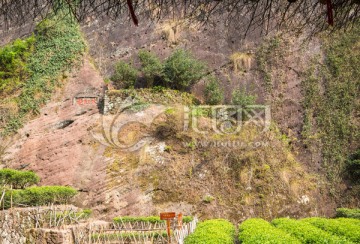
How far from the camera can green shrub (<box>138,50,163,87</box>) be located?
22.1 meters

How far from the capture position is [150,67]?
72.5ft

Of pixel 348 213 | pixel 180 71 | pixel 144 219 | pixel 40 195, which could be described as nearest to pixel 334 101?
pixel 348 213

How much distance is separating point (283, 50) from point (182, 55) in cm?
758

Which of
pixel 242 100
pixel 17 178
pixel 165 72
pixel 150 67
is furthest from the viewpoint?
pixel 150 67

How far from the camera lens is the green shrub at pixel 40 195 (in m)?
13.9

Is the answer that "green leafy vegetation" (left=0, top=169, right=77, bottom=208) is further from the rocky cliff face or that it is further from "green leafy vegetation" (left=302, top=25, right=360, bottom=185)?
"green leafy vegetation" (left=302, top=25, right=360, bottom=185)

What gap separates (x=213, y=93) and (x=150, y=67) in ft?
12.8

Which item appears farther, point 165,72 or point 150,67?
point 150,67

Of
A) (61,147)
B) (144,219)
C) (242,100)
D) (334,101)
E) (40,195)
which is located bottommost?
(144,219)

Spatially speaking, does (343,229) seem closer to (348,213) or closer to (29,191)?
(348,213)

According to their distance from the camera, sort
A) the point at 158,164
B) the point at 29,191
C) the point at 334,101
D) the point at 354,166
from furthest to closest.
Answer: the point at 334,101, the point at 354,166, the point at 158,164, the point at 29,191

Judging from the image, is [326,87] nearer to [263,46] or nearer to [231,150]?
[263,46]

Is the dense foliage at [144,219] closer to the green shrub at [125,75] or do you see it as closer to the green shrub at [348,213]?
the green shrub at [348,213]

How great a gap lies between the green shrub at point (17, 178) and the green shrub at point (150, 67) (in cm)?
880
